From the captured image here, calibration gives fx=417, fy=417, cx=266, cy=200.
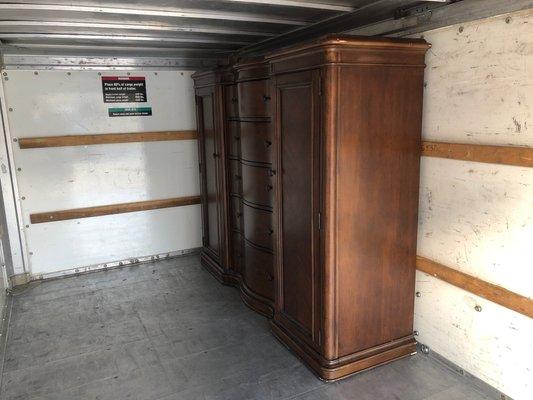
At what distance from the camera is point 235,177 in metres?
3.91

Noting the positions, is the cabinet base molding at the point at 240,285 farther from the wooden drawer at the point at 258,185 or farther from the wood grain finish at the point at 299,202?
the wooden drawer at the point at 258,185

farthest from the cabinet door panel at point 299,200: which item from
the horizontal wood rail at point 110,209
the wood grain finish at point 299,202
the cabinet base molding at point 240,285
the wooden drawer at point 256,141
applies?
the horizontal wood rail at point 110,209

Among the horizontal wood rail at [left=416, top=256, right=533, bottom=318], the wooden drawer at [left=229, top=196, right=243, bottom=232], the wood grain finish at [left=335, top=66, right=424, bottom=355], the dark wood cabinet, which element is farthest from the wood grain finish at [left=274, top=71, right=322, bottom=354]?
the dark wood cabinet

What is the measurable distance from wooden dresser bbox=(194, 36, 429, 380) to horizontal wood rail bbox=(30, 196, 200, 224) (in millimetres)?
2065

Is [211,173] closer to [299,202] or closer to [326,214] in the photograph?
[299,202]

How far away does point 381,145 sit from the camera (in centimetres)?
258

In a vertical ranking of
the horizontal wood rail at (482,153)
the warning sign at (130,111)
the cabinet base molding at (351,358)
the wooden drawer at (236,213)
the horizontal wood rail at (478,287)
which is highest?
the warning sign at (130,111)

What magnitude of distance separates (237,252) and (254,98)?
61.1 inches

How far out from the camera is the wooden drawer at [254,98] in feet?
10.2

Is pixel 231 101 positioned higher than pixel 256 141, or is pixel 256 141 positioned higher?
pixel 231 101

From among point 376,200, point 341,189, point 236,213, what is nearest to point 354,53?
point 341,189

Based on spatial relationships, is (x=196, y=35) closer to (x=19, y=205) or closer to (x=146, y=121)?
(x=146, y=121)

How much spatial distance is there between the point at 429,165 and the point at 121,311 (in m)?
2.88

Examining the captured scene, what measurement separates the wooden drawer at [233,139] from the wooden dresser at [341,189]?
40 cm
